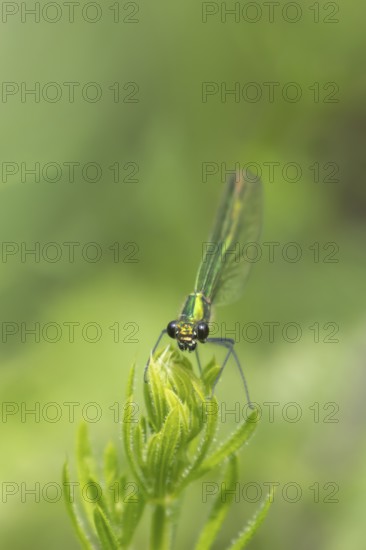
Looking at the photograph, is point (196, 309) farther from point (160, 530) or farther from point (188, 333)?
point (160, 530)

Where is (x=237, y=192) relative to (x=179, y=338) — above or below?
above

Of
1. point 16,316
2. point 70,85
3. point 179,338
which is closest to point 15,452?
point 16,316

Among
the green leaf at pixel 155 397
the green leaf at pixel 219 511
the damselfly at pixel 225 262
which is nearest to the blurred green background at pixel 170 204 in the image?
the damselfly at pixel 225 262

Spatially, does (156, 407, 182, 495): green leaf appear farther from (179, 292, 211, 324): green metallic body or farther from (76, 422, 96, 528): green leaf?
(179, 292, 211, 324): green metallic body

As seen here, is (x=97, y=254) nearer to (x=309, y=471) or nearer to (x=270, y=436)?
(x=270, y=436)

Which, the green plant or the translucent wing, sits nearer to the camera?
the green plant

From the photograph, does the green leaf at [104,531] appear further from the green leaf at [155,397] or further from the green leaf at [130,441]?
the green leaf at [155,397]

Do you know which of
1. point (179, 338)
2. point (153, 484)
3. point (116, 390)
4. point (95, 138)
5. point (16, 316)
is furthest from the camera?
point (95, 138)

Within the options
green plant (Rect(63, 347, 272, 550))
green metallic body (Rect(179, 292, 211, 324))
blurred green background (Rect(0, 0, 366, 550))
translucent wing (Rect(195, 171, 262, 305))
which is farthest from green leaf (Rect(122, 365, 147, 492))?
blurred green background (Rect(0, 0, 366, 550))
